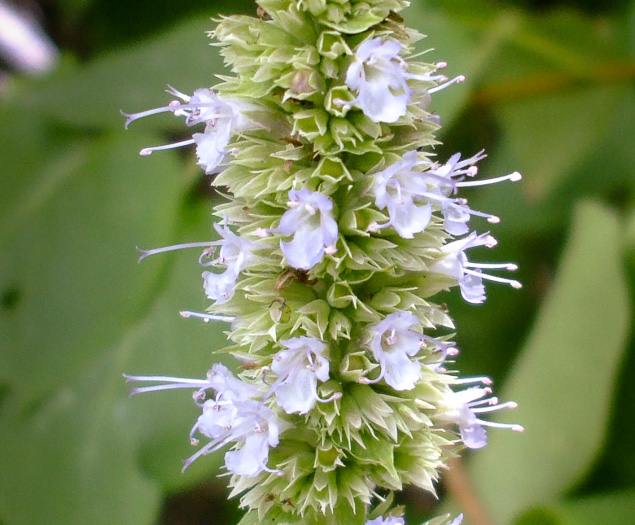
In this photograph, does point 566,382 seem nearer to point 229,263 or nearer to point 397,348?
point 397,348

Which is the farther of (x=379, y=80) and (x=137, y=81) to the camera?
(x=137, y=81)

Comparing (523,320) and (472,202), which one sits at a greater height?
(472,202)

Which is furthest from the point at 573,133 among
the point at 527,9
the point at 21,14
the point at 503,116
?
the point at 21,14

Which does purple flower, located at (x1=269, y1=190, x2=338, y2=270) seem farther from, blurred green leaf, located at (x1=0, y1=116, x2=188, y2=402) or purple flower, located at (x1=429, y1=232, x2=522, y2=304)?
blurred green leaf, located at (x1=0, y1=116, x2=188, y2=402)

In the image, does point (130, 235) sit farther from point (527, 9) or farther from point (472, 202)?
point (527, 9)

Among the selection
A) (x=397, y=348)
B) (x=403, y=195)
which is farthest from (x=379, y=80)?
(x=397, y=348)

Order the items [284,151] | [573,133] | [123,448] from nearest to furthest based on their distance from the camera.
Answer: [284,151]
[123,448]
[573,133]
